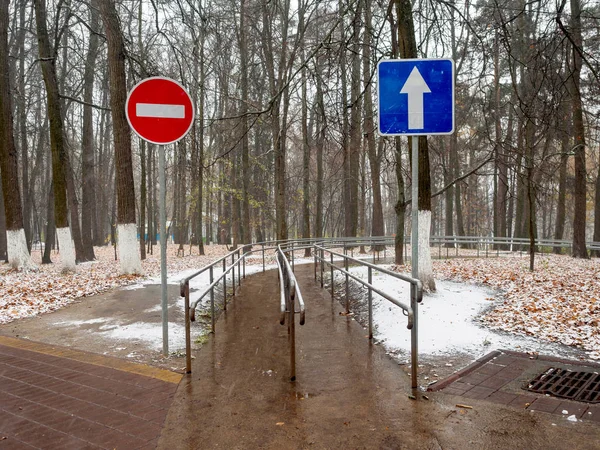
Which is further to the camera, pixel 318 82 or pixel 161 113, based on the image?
pixel 318 82

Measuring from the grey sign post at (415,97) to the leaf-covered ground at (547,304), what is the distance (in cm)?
258

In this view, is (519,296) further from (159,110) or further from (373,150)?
(373,150)

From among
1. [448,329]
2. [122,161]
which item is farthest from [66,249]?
[448,329]

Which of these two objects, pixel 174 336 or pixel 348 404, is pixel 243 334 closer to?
pixel 174 336

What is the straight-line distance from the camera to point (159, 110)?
4559mm

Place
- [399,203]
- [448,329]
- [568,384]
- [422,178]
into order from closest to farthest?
1. [568,384]
2. [448,329]
3. [422,178]
4. [399,203]

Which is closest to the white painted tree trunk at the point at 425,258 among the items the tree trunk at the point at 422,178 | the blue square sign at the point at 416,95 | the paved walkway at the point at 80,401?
the tree trunk at the point at 422,178

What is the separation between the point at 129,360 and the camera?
4.61 m

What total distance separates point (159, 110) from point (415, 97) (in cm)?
261

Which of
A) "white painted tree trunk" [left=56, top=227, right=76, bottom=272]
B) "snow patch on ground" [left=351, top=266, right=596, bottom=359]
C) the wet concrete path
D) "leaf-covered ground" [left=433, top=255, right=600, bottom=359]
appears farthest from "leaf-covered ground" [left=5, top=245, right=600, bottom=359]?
the wet concrete path

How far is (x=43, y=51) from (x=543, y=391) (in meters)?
14.5

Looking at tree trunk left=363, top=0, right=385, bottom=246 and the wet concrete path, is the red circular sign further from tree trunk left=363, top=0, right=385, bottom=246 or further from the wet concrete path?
tree trunk left=363, top=0, right=385, bottom=246

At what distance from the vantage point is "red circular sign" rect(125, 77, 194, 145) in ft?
14.6

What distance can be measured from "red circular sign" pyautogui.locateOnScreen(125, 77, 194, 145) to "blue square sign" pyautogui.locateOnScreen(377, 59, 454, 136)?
2060 mm
